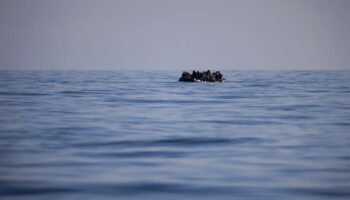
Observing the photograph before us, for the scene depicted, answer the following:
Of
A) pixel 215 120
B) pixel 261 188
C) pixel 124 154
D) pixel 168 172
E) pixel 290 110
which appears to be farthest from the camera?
pixel 290 110

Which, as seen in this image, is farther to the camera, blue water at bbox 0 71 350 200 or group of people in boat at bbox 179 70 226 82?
group of people in boat at bbox 179 70 226 82

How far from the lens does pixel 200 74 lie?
56812 mm

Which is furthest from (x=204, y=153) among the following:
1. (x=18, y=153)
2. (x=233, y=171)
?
(x=18, y=153)

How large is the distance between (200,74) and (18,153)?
153ft

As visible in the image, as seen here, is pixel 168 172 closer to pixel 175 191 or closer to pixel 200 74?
pixel 175 191

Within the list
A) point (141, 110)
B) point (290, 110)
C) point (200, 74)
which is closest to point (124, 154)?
point (141, 110)

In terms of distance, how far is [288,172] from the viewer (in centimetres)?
912

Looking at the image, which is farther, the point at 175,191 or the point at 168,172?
the point at 168,172

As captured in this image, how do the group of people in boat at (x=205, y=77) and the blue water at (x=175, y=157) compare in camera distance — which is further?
the group of people in boat at (x=205, y=77)

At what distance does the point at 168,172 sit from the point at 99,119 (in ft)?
31.0

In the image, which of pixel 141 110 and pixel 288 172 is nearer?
pixel 288 172

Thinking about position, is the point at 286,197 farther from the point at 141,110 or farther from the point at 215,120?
the point at 141,110

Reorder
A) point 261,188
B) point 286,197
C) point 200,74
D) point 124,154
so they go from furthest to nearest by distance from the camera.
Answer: point 200,74, point 124,154, point 261,188, point 286,197

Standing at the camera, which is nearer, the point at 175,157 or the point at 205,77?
the point at 175,157
